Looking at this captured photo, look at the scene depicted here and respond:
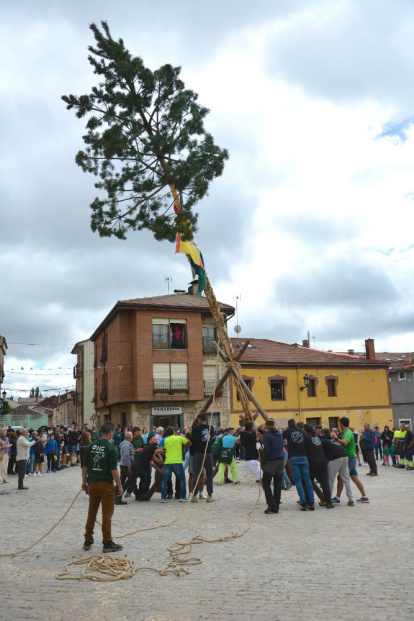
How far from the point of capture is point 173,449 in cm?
1264

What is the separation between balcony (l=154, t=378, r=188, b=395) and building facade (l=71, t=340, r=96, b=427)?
19.2 meters

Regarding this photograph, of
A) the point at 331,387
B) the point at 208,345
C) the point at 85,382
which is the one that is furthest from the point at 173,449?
the point at 85,382

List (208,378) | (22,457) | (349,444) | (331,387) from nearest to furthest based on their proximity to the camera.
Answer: (349,444)
(22,457)
(208,378)
(331,387)

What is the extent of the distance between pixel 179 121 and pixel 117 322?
2953cm

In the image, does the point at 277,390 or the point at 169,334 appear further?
the point at 277,390

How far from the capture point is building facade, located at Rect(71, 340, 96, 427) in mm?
57272

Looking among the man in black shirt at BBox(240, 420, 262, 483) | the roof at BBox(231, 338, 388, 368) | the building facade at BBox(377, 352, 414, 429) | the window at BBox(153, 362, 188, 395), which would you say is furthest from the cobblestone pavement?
the building facade at BBox(377, 352, 414, 429)

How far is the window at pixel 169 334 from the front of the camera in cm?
3981

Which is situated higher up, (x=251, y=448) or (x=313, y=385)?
(x=313, y=385)

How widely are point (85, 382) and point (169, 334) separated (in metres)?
22.4

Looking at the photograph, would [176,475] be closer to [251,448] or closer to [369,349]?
[251,448]

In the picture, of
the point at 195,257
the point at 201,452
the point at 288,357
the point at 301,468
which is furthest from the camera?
the point at 288,357

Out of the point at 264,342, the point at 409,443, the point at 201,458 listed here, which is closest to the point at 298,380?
the point at 264,342

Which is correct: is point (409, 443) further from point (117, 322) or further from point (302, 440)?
point (117, 322)
